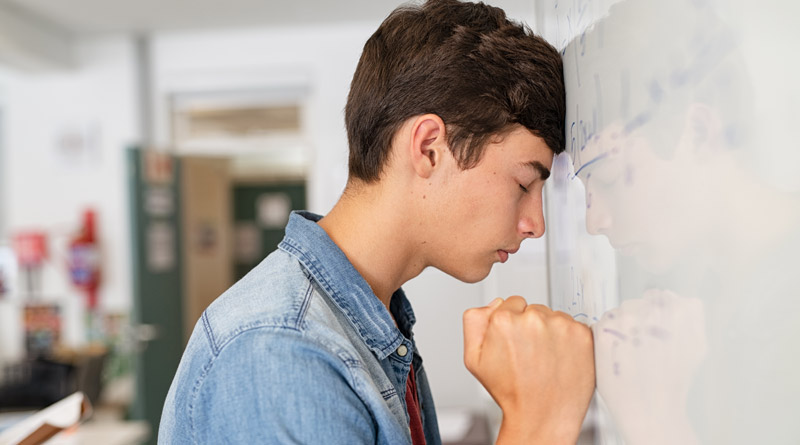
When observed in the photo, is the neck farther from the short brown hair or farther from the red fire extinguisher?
the red fire extinguisher

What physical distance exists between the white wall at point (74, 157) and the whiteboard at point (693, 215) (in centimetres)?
479

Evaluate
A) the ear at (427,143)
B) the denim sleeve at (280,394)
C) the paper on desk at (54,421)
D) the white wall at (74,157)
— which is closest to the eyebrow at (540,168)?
the ear at (427,143)

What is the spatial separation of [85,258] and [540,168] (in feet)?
15.5

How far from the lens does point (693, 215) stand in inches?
19.4

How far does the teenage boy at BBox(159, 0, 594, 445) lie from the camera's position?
0.62 m

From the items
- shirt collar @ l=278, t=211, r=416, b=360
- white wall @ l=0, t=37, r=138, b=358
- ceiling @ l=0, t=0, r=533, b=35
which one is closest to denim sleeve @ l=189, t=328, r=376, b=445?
shirt collar @ l=278, t=211, r=416, b=360

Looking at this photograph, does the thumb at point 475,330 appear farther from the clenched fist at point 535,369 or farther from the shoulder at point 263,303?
the shoulder at point 263,303

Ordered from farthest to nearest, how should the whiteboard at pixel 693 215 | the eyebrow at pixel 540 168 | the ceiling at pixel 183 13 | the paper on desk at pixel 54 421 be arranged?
the ceiling at pixel 183 13 → the paper on desk at pixel 54 421 → the eyebrow at pixel 540 168 → the whiteboard at pixel 693 215

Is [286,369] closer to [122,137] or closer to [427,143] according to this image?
[427,143]

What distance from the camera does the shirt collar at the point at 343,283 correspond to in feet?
2.56

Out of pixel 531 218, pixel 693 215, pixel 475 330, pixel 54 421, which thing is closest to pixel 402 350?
pixel 475 330

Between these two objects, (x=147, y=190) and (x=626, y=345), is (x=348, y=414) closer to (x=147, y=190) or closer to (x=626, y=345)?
(x=626, y=345)

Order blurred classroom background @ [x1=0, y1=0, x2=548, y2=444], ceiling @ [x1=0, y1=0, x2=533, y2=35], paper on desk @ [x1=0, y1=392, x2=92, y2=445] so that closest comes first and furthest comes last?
1. paper on desk @ [x1=0, y1=392, x2=92, y2=445]
2. ceiling @ [x1=0, y1=0, x2=533, y2=35]
3. blurred classroom background @ [x1=0, y1=0, x2=548, y2=444]

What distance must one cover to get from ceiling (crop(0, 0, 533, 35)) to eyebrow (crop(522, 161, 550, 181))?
344cm
